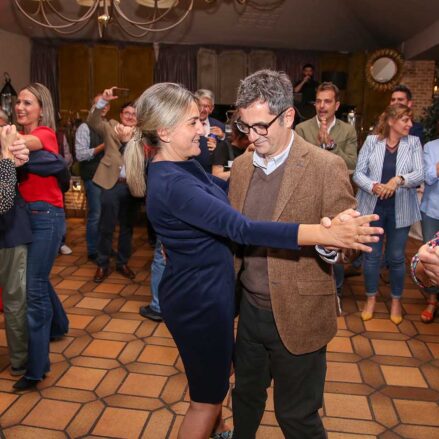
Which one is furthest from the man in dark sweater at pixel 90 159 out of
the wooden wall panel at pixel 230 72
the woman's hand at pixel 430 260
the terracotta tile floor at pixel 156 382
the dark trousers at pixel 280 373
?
the wooden wall panel at pixel 230 72

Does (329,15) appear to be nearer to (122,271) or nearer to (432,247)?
(122,271)

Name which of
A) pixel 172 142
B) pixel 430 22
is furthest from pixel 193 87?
pixel 172 142

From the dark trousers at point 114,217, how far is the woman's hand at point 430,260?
3.47 meters

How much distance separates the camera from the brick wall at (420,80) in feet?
30.0

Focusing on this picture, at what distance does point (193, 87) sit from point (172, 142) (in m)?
9.91

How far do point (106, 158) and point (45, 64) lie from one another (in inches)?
298

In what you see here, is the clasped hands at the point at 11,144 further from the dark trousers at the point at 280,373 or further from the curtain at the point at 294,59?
the curtain at the point at 294,59

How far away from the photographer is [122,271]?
4.69 metres

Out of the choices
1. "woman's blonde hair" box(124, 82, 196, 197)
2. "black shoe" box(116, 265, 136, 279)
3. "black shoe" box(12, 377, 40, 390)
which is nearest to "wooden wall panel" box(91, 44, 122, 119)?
"black shoe" box(116, 265, 136, 279)

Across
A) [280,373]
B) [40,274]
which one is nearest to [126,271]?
[40,274]

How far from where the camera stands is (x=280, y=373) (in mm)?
1743

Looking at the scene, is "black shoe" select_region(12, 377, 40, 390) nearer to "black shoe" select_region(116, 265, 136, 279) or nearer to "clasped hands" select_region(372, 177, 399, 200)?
"black shoe" select_region(116, 265, 136, 279)

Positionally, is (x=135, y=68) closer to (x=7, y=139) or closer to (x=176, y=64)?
(x=176, y=64)

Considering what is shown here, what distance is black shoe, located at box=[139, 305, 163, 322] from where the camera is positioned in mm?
3660
